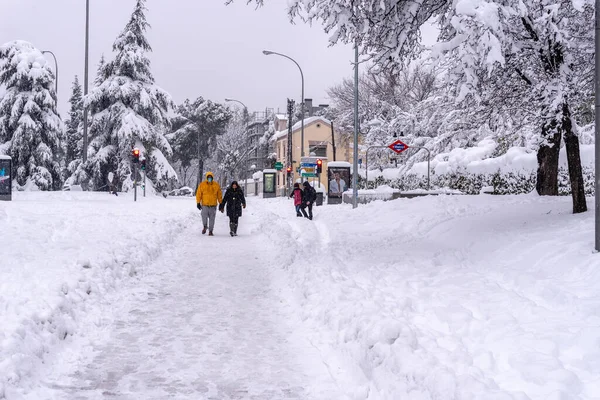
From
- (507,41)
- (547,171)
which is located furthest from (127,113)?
(507,41)

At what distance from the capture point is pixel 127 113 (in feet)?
130

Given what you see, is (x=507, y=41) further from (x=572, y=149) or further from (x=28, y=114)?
(x=28, y=114)

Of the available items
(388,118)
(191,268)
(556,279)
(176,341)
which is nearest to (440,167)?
(388,118)

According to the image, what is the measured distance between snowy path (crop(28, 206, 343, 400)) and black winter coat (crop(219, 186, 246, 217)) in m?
7.42

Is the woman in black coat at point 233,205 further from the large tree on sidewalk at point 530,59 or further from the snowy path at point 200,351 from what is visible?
the large tree on sidewalk at point 530,59

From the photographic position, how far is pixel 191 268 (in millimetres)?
10844

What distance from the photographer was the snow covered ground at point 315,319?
456 cm

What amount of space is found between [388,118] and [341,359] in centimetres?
4554

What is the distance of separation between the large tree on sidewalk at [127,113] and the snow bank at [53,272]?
959 inches

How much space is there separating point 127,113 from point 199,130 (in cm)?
3765

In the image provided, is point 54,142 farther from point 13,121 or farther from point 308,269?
point 308,269

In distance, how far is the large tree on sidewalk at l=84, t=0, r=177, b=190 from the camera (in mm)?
39750

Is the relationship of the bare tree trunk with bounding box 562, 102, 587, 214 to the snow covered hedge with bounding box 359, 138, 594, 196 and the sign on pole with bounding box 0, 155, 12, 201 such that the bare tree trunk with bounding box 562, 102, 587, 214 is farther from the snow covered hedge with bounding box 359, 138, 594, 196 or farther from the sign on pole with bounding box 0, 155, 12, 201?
the sign on pole with bounding box 0, 155, 12, 201

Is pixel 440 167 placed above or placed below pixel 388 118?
below
